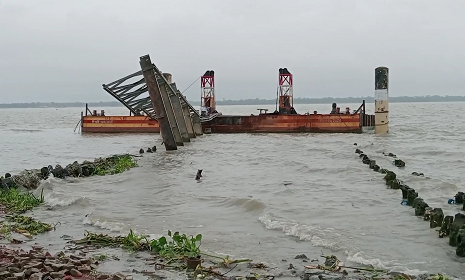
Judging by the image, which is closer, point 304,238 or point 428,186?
point 304,238

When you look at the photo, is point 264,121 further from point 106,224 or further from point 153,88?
point 106,224

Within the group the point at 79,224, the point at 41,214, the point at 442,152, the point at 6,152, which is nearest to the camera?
the point at 79,224

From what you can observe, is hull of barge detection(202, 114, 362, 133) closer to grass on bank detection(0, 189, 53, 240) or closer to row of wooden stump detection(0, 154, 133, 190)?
row of wooden stump detection(0, 154, 133, 190)

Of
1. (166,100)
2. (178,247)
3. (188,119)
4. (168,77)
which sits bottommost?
(178,247)

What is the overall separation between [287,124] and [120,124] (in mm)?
14763

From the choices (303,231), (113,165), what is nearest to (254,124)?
(113,165)

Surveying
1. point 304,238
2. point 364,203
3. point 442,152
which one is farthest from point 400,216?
point 442,152

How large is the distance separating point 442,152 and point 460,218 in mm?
17632

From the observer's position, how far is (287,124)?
1519 inches

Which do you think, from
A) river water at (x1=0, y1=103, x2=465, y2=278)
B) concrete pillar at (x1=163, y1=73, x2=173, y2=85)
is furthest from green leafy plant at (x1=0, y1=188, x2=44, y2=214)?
concrete pillar at (x1=163, y1=73, x2=173, y2=85)

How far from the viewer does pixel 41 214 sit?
35.1ft

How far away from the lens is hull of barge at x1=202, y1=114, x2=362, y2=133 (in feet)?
123

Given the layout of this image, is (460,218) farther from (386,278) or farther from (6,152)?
(6,152)

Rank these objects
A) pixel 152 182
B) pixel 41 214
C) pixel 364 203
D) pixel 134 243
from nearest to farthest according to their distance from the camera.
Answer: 1. pixel 134 243
2. pixel 41 214
3. pixel 364 203
4. pixel 152 182
